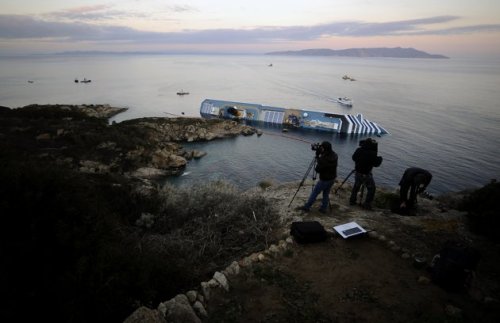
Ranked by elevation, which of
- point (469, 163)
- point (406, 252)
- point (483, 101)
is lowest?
point (469, 163)

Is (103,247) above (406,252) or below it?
above

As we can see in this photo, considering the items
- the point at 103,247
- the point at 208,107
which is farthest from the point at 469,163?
the point at 208,107

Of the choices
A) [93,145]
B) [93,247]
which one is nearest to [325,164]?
[93,247]

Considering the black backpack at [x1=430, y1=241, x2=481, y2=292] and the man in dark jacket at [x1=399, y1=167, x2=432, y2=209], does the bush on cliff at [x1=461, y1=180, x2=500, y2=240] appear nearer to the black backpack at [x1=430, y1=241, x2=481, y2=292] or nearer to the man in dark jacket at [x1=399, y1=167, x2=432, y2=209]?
the man in dark jacket at [x1=399, y1=167, x2=432, y2=209]

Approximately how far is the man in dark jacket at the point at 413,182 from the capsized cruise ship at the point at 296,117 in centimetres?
3824

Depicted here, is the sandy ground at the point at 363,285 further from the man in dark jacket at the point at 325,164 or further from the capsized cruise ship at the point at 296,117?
the capsized cruise ship at the point at 296,117

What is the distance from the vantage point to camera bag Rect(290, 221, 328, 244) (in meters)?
7.82

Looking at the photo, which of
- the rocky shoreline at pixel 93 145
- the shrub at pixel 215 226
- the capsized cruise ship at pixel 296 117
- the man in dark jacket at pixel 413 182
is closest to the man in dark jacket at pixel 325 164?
the shrub at pixel 215 226

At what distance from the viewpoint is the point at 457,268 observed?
599cm

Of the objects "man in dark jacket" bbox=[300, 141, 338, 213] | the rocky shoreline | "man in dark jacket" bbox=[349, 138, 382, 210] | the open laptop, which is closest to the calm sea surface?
the rocky shoreline

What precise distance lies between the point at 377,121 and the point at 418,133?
9686 millimetres

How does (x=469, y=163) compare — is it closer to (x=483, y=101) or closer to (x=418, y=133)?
(x=418, y=133)

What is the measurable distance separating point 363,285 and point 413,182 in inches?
193

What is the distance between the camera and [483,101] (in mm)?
65188
